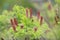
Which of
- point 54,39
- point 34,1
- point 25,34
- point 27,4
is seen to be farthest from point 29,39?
point 34,1

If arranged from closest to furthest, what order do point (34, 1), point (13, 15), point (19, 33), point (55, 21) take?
point (19, 33)
point (55, 21)
point (13, 15)
point (34, 1)

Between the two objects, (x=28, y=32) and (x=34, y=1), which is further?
(x=34, y=1)

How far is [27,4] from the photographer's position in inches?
187

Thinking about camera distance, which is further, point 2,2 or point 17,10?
point 2,2

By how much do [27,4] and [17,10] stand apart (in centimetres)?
204

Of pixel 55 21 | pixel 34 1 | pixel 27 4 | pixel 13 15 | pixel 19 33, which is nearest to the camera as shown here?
pixel 19 33

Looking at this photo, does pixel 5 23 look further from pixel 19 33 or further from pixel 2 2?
pixel 2 2

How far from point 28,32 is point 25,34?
0.04m

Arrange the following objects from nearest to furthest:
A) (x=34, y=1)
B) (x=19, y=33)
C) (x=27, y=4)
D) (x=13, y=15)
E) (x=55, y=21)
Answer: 1. (x=19, y=33)
2. (x=55, y=21)
3. (x=13, y=15)
4. (x=27, y=4)
5. (x=34, y=1)

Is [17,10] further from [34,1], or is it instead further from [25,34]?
[34,1]

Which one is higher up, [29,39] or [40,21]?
[40,21]

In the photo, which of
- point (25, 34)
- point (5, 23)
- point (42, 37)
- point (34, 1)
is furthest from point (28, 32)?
point (34, 1)

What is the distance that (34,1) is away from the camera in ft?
16.6

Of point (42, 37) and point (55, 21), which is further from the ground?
point (55, 21)
